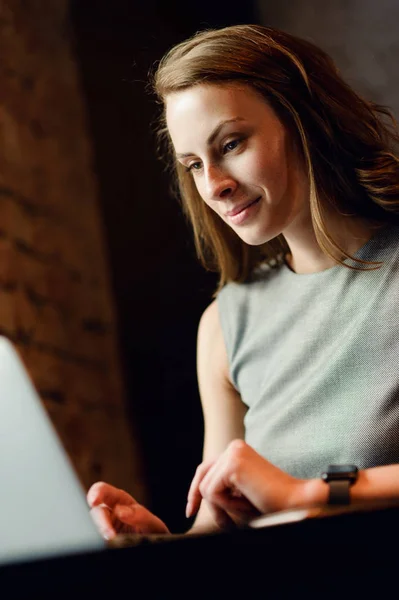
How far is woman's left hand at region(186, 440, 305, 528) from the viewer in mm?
827

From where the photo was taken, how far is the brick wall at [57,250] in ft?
6.19

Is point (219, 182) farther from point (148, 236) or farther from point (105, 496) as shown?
point (148, 236)

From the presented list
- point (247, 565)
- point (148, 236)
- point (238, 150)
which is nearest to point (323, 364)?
Answer: point (238, 150)

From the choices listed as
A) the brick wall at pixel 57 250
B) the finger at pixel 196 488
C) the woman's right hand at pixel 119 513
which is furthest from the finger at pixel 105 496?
the brick wall at pixel 57 250

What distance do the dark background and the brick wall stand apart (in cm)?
5

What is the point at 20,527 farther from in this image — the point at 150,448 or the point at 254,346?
the point at 150,448

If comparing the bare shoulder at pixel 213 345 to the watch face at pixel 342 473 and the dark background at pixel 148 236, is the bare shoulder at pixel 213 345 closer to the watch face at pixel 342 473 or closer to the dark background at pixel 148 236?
the dark background at pixel 148 236

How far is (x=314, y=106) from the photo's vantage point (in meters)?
1.12

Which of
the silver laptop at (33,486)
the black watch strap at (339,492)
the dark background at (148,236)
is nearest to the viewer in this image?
the silver laptop at (33,486)

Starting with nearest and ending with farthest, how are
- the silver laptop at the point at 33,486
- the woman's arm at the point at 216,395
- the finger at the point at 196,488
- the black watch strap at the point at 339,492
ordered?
the silver laptop at the point at 33,486
the black watch strap at the point at 339,492
the finger at the point at 196,488
the woman's arm at the point at 216,395

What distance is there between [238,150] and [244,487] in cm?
49

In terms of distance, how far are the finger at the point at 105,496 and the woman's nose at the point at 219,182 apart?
444 millimetres

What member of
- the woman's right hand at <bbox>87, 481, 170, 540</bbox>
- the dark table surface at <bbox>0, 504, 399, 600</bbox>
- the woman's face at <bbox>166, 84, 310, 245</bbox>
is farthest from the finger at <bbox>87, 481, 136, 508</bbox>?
the dark table surface at <bbox>0, 504, 399, 600</bbox>

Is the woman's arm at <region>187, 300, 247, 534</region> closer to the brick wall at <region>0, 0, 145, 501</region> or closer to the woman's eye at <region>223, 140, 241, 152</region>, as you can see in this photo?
the woman's eye at <region>223, 140, 241, 152</region>
